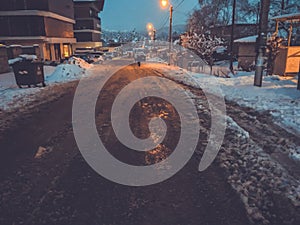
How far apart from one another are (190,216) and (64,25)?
4542cm

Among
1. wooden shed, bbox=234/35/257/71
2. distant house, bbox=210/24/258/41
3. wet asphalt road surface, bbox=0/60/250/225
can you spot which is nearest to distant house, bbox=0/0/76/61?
distant house, bbox=210/24/258/41

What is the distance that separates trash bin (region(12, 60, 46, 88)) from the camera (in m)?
13.2

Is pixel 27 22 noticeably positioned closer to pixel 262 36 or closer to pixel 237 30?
pixel 237 30

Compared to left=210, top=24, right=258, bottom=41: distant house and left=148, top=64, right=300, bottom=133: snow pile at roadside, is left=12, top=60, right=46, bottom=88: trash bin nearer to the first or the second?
left=148, top=64, right=300, bottom=133: snow pile at roadside

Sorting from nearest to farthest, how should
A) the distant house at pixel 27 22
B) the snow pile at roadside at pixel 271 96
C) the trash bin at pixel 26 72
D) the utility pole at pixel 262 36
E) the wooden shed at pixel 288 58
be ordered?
the snow pile at roadside at pixel 271 96 → the utility pole at pixel 262 36 → the trash bin at pixel 26 72 → the wooden shed at pixel 288 58 → the distant house at pixel 27 22

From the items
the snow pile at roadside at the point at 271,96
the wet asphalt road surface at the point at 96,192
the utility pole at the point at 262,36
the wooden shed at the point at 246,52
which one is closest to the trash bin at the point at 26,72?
the wet asphalt road surface at the point at 96,192

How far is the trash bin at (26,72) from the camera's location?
13219 mm

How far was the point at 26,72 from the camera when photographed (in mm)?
13383

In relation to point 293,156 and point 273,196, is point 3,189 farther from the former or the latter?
point 293,156

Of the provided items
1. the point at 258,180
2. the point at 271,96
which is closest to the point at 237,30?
the point at 271,96

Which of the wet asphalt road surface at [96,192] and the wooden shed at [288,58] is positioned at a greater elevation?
the wooden shed at [288,58]

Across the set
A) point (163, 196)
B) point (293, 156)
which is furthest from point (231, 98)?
point (163, 196)

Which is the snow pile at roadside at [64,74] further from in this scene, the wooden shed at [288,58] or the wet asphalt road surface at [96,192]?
the wooden shed at [288,58]

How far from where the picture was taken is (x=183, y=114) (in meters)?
7.52
